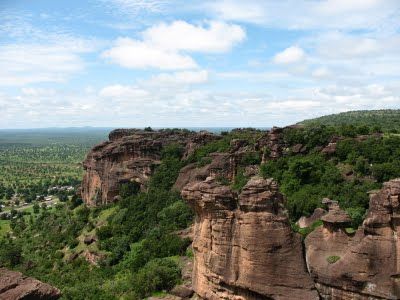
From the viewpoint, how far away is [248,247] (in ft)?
75.8

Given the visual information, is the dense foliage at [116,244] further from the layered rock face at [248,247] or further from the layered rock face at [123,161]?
the layered rock face at [248,247]

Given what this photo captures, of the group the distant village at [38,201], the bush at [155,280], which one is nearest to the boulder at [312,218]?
the bush at [155,280]

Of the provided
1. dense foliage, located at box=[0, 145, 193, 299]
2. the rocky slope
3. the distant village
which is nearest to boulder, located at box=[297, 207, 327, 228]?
dense foliage, located at box=[0, 145, 193, 299]

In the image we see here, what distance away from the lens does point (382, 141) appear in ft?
176

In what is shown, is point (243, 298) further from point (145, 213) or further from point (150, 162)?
point (150, 162)

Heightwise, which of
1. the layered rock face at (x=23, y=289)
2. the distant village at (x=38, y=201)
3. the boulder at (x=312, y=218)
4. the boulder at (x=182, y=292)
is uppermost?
the layered rock face at (x=23, y=289)

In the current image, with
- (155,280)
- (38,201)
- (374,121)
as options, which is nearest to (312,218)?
(155,280)

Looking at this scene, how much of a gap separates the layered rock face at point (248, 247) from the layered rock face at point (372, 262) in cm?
109

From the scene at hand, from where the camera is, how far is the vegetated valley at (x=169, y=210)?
4031cm

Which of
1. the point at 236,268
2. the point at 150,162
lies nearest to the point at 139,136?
the point at 150,162

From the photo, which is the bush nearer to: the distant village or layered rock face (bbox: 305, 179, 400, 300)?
layered rock face (bbox: 305, 179, 400, 300)

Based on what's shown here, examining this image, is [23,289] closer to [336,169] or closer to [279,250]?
[279,250]

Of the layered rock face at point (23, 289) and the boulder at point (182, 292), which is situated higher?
the layered rock face at point (23, 289)

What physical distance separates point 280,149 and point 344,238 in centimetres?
3464
